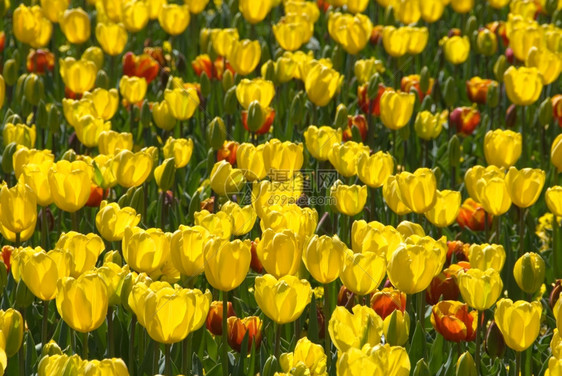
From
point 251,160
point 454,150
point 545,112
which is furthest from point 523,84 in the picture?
point 251,160

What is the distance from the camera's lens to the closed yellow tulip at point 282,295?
2.43m

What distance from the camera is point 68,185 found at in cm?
307

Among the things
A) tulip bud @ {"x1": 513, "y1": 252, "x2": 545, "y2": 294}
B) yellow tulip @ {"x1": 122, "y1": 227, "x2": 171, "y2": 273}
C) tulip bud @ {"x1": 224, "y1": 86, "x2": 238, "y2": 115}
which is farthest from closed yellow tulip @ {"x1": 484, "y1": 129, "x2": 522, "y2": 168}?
yellow tulip @ {"x1": 122, "y1": 227, "x2": 171, "y2": 273}

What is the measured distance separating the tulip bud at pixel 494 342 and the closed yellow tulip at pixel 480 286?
0.16 meters

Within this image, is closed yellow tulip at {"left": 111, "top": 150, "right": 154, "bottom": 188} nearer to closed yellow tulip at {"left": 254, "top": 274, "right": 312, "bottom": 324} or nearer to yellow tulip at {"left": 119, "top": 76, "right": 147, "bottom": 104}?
closed yellow tulip at {"left": 254, "top": 274, "right": 312, "bottom": 324}

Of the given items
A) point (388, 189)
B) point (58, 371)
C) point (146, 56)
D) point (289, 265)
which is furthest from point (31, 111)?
point (58, 371)

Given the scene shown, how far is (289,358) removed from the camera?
91.8 inches

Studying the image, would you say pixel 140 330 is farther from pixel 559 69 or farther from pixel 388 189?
pixel 559 69

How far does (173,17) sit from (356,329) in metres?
3.39

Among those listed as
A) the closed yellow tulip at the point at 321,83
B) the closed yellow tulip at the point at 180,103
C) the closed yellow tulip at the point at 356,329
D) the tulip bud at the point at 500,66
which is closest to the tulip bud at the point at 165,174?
the closed yellow tulip at the point at 180,103

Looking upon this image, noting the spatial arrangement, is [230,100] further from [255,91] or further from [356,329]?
[356,329]

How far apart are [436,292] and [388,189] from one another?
433 mm

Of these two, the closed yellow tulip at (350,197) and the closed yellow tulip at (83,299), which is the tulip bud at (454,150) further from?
the closed yellow tulip at (83,299)

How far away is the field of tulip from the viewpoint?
8.02 ft
